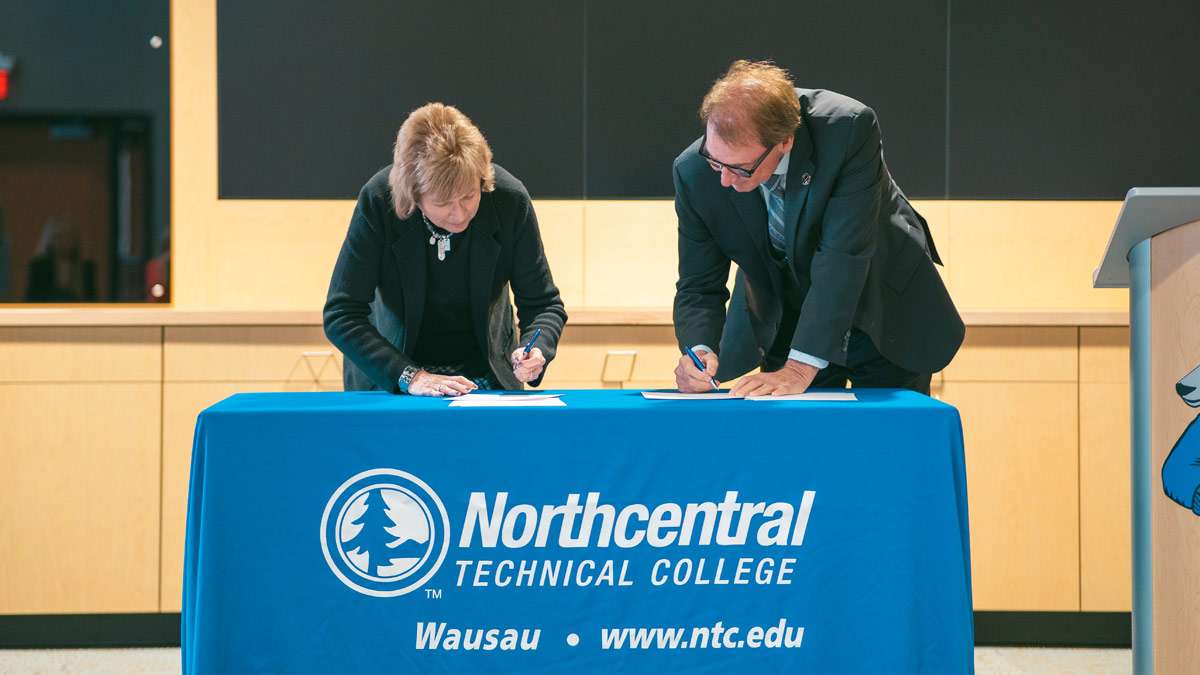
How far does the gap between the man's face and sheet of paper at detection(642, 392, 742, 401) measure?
40 cm

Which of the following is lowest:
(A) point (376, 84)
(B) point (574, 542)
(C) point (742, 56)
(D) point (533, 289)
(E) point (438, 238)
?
(B) point (574, 542)

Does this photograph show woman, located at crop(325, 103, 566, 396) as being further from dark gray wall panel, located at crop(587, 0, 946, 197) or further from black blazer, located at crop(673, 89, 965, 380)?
dark gray wall panel, located at crop(587, 0, 946, 197)

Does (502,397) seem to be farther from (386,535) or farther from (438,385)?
(386,535)

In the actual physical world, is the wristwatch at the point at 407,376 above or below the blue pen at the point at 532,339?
below

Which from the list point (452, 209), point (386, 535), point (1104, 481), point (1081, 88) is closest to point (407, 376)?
point (452, 209)

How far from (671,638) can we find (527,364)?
0.75m

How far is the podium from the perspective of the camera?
198 cm

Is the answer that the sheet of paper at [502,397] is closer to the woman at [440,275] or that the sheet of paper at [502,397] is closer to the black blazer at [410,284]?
the woman at [440,275]

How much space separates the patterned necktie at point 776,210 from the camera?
2311mm

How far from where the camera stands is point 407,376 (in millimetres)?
2408

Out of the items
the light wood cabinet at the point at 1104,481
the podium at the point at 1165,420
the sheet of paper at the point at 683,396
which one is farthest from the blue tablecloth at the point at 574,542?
the light wood cabinet at the point at 1104,481

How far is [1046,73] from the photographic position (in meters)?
4.21

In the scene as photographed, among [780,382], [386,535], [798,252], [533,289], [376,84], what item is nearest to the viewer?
[386,535]

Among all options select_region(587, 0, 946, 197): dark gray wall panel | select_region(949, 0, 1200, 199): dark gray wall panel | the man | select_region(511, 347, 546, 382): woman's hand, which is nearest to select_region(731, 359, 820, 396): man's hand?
the man
